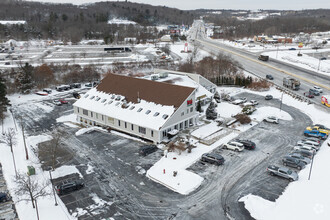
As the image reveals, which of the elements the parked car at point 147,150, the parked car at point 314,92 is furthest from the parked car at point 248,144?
the parked car at point 314,92

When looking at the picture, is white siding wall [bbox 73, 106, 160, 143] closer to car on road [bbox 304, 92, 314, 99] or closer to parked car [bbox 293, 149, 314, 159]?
parked car [bbox 293, 149, 314, 159]

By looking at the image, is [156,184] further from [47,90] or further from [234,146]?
[47,90]

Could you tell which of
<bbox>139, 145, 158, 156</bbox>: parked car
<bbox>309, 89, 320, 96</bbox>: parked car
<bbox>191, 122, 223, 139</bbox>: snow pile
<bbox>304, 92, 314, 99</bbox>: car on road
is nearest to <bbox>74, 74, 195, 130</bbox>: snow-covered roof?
<bbox>139, 145, 158, 156</bbox>: parked car

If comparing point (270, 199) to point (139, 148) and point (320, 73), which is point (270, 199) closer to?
point (139, 148)

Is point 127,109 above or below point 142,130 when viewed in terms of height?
above

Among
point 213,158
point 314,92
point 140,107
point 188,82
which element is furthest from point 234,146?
point 314,92

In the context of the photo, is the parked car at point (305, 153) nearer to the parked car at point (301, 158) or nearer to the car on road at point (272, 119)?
the parked car at point (301, 158)
